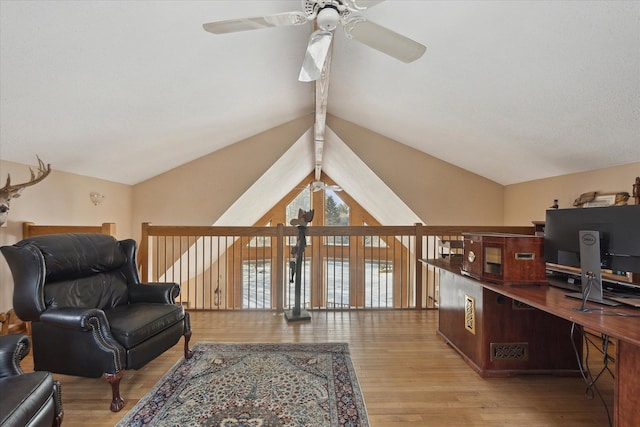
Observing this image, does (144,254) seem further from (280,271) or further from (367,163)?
(367,163)

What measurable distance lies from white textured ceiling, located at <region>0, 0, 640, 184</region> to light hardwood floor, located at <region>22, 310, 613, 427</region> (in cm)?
218

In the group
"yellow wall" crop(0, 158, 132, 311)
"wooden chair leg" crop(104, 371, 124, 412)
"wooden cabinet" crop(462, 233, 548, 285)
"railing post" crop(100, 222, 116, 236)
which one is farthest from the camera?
"railing post" crop(100, 222, 116, 236)

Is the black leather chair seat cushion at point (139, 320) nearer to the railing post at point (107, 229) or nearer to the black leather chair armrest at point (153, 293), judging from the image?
the black leather chair armrest at point (153, 293)

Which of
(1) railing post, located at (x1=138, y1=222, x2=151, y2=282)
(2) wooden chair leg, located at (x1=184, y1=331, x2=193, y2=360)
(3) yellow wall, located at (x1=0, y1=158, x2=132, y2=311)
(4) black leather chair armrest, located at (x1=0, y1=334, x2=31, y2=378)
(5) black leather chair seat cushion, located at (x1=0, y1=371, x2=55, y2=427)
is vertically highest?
(3) yellow wall, located at (x1=0, y1=158, x2=132, y2=311)

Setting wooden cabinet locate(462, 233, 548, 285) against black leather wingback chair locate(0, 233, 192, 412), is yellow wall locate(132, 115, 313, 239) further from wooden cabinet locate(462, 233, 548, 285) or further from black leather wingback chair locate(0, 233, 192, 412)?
wooden cabinet locate(462, 233, 548, 285)

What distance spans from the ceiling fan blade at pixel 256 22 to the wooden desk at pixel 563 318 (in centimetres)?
218

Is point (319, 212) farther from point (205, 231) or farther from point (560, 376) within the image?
point (560, 376)

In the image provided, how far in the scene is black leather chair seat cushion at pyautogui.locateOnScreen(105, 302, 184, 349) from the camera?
210 centimetres

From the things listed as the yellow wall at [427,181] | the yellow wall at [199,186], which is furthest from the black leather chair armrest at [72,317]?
the yellow wall at [427,181]

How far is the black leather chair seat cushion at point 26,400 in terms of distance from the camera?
1.27 m

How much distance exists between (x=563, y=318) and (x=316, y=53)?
2381 millimetres

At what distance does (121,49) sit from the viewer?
229 cm

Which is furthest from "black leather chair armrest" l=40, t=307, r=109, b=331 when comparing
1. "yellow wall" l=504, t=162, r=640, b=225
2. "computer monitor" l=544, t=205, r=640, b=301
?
"yellow wall" l=504, t=162, r=640, b=225

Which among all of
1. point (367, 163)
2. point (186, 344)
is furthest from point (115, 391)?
point (367, 163)
